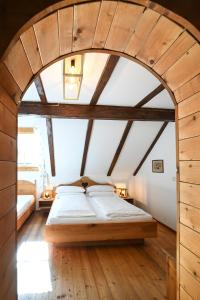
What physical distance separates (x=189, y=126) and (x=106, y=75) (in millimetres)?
1709

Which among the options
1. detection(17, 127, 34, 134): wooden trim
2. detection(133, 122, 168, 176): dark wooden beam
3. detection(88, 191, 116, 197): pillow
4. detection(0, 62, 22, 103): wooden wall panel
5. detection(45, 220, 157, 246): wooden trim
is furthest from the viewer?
detection(88, 191, 116, 197): pillow

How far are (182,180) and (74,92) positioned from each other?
202cm

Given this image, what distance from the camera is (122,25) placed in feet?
3.67

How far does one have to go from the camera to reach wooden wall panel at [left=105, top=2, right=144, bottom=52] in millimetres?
1012

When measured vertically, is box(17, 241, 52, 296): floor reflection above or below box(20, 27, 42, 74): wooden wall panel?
below

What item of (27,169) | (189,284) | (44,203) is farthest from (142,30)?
(27,169)

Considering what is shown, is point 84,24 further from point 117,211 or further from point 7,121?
point 117,211

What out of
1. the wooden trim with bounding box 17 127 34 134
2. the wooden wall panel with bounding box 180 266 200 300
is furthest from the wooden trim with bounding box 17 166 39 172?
the wooden wall panel with bounding box 180 266 200 300

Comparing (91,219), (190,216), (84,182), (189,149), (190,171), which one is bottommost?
(91,219)

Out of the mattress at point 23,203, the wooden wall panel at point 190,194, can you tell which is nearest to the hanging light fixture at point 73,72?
the wooden wall panel at point 190,194

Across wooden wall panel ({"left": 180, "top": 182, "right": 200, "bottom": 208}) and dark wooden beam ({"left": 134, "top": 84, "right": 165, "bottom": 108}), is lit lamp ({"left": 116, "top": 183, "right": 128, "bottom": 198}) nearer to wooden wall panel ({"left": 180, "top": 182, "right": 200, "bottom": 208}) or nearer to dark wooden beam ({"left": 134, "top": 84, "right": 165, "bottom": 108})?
dark wooden beam ({"left": 134, "top": 84, "right": 165, "bottom": 108})

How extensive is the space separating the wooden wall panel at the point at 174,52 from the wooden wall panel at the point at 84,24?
408 mm

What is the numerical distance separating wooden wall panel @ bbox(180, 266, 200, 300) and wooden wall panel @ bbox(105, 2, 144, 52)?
1.33 meters

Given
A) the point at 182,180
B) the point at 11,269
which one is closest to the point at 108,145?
the point at 182,180
